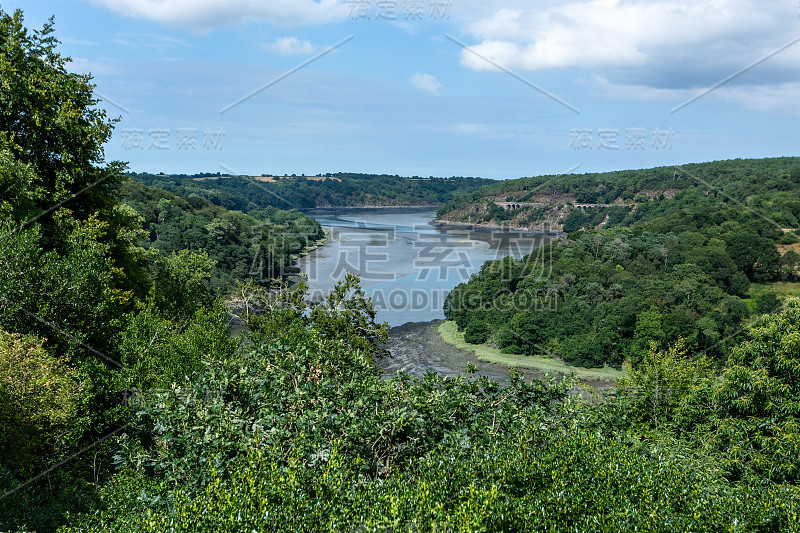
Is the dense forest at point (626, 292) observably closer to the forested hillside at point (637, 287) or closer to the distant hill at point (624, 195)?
the forested hillside at point (637, 287)

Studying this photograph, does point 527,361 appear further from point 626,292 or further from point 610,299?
point 626,292

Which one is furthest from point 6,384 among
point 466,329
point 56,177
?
point 466,329

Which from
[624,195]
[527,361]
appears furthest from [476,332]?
[624,195]

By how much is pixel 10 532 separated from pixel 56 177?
12227 millimetres

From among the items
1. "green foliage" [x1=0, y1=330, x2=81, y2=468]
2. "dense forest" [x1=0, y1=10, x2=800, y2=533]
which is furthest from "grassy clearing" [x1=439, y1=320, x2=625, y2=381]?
"green foliage" [x1=0, y1=330, x2=81, y2=468]

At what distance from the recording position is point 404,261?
76875 millimetres

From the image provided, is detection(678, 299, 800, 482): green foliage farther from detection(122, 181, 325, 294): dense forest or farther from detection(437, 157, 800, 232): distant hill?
detection(437, 157, 800, 232): distant hill

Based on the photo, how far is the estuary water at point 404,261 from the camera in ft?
186

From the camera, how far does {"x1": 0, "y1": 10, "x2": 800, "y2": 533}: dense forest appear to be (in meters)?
6.72

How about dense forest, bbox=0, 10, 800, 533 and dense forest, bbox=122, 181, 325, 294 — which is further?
dense forest, bbox=122, 181, 325, 294

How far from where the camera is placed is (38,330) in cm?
1168

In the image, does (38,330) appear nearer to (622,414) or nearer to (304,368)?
(304,368)

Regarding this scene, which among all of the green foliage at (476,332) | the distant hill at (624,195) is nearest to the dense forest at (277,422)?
the green foliage at (476,332)

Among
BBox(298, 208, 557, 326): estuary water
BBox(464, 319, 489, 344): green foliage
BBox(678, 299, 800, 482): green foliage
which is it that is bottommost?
BBox(464, 319, 489, 344): green foliage
